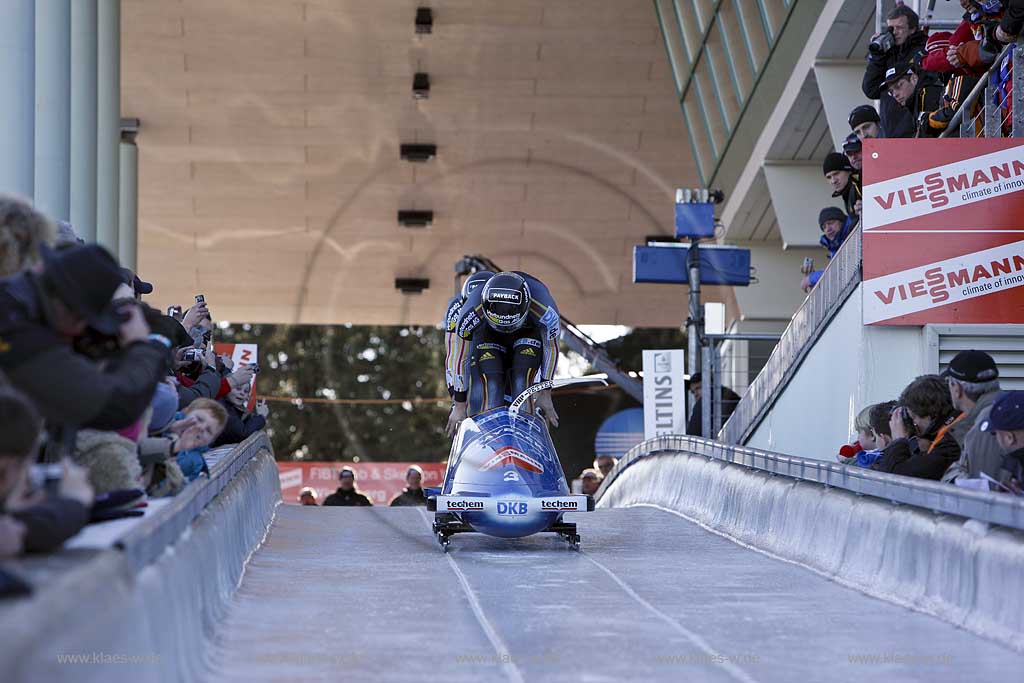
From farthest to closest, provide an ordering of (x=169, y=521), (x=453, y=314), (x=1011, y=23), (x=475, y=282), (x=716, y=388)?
(x=716, y=388)
(x=475, y=282)
(x=453, y=314)
(x=1011, y=23)
(x=169, y=521)

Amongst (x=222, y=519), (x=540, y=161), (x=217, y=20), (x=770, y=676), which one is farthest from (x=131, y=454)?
(x=540, y=161)

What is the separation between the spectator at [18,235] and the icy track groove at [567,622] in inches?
51.2

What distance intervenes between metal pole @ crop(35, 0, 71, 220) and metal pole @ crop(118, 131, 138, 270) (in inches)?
413

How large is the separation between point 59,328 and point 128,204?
23275 millimetres

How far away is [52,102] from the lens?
13.5m

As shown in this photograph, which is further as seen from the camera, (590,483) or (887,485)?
(590,483)

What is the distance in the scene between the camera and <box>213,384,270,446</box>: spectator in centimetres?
941

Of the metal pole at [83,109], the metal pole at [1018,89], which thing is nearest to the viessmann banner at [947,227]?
the metal pole at [1018,89]

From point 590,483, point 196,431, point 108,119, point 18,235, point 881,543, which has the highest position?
point 108,119

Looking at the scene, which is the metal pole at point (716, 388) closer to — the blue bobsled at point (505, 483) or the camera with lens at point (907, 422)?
the blue bobsled at point (505, 483)

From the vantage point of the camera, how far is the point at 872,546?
252 inches

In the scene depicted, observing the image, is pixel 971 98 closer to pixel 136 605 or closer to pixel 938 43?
pixel 938 43

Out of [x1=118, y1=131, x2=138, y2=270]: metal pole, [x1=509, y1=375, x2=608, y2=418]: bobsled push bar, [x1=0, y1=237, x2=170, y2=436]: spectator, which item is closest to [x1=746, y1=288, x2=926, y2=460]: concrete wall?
[x1=509, y1=375, x2=608, y2=418]: bobsled push bar

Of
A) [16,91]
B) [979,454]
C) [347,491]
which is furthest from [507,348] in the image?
[347,491]
